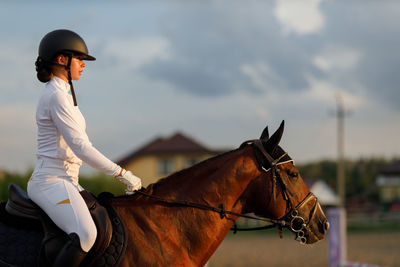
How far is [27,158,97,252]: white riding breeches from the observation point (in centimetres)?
340

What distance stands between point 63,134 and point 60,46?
0.70 metres

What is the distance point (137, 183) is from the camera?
147 inches

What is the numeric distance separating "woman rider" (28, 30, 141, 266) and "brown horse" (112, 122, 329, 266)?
34 cm

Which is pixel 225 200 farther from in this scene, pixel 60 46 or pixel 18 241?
pixel 60 46

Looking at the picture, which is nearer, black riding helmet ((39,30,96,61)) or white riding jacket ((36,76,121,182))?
white riding jacket ((36,76,121,182))

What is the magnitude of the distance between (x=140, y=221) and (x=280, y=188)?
3.86 feet

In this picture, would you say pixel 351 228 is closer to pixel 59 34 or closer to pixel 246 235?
pixel 246 235

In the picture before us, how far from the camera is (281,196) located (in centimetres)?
410

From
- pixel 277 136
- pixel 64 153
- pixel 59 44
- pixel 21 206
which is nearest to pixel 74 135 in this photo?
pixel 64 153

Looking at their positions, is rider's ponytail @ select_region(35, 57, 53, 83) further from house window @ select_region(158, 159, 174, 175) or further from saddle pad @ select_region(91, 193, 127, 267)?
house window @ select_region(158, 159, 174, 175)

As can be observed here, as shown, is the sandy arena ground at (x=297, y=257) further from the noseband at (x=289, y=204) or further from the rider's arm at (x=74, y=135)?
the rider's arm at (x=74, y=135)

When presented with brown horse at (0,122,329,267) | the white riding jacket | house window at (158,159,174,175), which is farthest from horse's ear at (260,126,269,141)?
house window at (158,159,174,175)

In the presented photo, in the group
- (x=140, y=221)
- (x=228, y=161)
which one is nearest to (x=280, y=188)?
(x=228, y=161)

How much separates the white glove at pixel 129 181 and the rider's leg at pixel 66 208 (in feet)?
1.09
